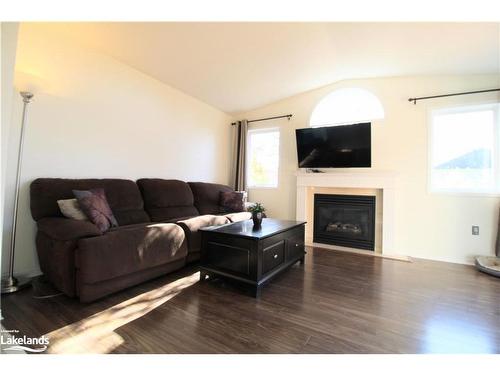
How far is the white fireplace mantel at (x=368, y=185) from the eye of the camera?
3.33m

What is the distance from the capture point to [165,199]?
10.2 ft

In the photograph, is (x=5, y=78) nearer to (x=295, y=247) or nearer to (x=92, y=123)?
(x=92, y=123)

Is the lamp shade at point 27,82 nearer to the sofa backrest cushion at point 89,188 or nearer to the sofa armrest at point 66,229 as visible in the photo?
the sofa backrest cushion at point 89,188

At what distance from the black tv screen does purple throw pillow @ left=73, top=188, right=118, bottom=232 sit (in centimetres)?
291

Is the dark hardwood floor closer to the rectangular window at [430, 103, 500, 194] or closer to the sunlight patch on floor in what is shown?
the sunlight patch on floor

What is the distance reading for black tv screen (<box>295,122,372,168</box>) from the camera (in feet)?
11.1

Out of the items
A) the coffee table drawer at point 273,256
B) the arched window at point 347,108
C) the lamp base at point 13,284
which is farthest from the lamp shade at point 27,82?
the arched window at point 347,108

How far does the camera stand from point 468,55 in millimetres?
2594

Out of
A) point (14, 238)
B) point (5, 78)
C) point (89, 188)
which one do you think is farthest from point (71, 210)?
point (5, 78)

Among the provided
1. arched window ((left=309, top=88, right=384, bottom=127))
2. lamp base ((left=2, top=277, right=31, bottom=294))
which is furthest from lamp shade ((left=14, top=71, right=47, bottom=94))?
arched window ((left=309, top=88, right=384, bottom=127))

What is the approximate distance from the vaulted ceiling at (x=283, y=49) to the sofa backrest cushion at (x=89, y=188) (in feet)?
4.93
